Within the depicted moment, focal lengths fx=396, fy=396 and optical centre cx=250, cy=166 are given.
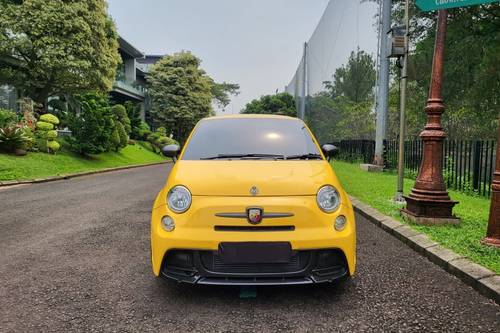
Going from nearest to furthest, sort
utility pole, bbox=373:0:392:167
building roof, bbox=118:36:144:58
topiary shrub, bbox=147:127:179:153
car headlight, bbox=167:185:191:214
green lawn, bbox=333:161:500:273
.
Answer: car headlight, bbox=167:185:191:214 → green lawn, bbox=333:161:500:273 → utility pole, bbox=373:0:392:167 → topiary shrub, bbox=147:127:179:153 → building roof, bbox=118:36:144:58

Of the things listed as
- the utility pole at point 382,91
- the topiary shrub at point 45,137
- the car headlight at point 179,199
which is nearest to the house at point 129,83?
the topiary shrub at point 45,137

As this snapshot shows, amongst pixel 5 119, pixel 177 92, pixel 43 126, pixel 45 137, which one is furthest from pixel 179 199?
pixel 177 92

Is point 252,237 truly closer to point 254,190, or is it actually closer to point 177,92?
point 254,190

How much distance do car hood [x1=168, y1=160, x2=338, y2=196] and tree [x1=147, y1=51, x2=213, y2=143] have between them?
116 feet

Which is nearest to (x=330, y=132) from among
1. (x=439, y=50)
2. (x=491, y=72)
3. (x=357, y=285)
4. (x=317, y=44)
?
(x=317, y=44)

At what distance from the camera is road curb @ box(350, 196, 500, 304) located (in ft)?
10.3

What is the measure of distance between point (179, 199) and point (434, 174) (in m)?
3.66

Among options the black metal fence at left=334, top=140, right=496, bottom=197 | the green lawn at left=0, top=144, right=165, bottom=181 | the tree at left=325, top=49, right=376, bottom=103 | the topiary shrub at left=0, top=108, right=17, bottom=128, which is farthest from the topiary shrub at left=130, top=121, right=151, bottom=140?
the black metal fence at left=334, top=140, right=496, bottom=197

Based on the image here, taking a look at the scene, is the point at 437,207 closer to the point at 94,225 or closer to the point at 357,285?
the point at 357,285

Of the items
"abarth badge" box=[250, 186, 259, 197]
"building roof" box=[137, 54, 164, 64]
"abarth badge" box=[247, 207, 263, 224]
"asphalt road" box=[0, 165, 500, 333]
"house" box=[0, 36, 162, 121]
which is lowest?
"asphalt road" box=[0, 165, 500, 333]

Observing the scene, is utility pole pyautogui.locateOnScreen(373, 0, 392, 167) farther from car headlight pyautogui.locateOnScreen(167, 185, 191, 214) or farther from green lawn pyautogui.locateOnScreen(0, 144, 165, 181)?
car headlight pyautogui.locateOnScreen(167, 185, 191, 214)

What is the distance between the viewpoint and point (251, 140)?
3.90 meters

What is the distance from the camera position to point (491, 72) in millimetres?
9773

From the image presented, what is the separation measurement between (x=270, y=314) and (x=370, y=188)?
255 inches
